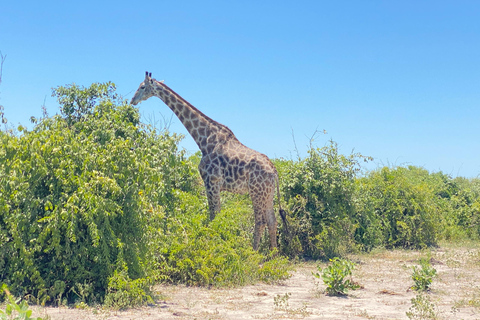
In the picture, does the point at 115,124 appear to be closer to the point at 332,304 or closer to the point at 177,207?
the point at 177,207

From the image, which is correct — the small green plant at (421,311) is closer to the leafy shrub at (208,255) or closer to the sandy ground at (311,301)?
the sandy ground at (311,301)

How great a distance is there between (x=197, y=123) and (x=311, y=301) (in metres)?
5.12

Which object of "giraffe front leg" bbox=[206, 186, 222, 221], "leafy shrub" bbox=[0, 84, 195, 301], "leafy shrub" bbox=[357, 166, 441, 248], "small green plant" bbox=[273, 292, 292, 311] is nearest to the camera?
"leafy shrub" bbox=[0, 84, 195, 301]

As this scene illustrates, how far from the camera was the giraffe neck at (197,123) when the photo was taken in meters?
11.3

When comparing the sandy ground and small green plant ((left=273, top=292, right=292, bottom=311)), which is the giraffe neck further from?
small green plant ((left=273, top=292, right=292, bottom=311))

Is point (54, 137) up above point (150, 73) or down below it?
below

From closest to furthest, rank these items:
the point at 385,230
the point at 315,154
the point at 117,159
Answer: the point at 117,159 → the point at 315,154 → the point at 385,230

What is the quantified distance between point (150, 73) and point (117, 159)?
16.2 feet

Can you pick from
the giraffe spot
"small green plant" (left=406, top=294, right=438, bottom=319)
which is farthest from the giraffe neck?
"small green plant" (left=406, top=294, right=438, bottom=319)

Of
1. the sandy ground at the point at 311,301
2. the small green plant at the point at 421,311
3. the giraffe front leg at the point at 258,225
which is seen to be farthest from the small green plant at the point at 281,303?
the giraffe front leg at the point at 258,225

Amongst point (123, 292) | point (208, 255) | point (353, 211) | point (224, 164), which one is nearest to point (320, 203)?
point (353, 211)

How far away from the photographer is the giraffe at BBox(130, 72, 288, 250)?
→ 1098 centimetres

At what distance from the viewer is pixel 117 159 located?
7227 millimetres

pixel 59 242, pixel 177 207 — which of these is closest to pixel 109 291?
pixel 59 242
